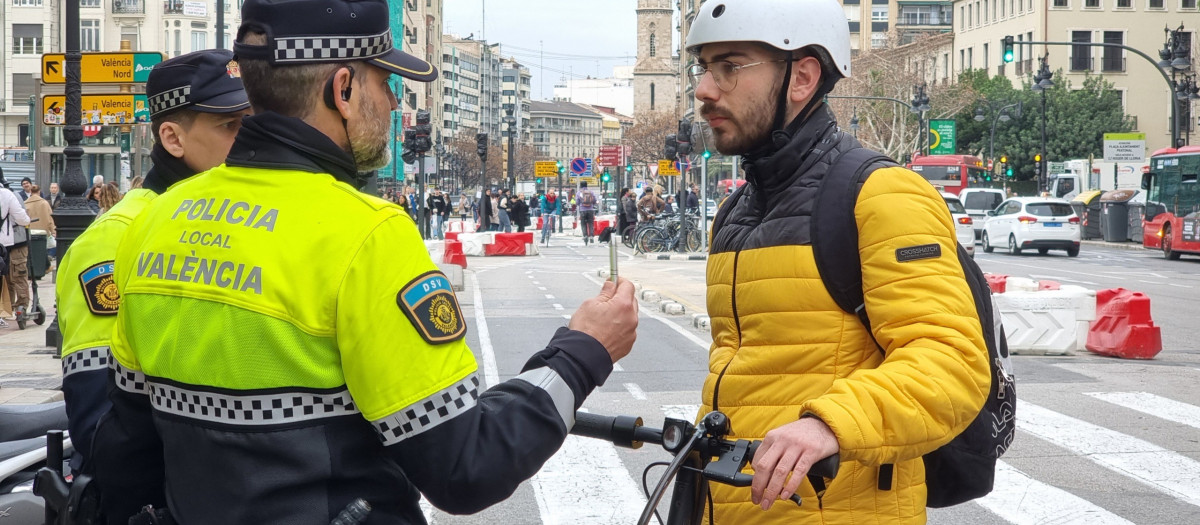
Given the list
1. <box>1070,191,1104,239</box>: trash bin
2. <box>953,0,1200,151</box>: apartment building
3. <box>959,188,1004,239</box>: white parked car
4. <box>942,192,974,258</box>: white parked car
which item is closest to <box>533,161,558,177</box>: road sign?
<box>959,188,1004,239</box>: white parked car

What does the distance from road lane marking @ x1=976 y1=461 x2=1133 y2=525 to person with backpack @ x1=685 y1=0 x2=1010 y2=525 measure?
3.91 m

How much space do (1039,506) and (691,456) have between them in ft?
15.4

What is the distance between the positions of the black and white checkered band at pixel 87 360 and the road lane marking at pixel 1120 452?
5711 millimetres

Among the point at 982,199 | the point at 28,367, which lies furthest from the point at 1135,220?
the point at 28,367

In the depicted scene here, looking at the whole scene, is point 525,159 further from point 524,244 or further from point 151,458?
point 151,458

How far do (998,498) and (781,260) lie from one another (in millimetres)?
4678

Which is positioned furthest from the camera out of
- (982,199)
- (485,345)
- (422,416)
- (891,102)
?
(891,102)

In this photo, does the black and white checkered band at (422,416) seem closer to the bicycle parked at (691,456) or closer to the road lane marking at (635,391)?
the bicycle parked at (691,456)

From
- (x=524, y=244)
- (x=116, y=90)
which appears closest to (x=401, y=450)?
(x=116, y=90)

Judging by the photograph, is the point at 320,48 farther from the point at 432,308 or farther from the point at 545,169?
the point at 545,169

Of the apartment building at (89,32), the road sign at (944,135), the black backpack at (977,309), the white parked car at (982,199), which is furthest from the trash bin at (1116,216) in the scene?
the apartment building at (89,32)

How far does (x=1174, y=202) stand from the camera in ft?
113

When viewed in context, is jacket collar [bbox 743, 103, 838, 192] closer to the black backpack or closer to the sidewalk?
the black backpack

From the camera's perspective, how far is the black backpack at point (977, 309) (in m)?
2.63
